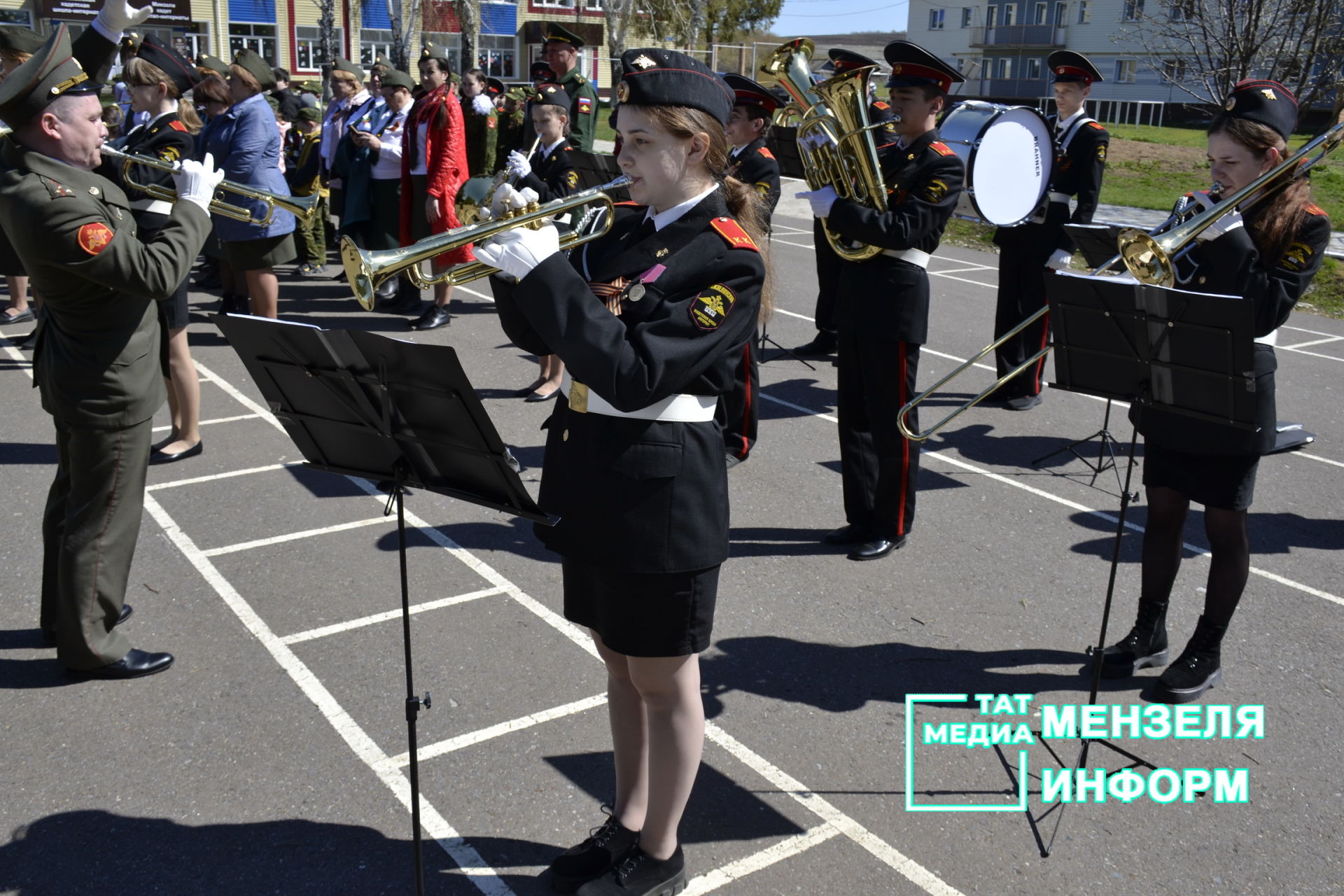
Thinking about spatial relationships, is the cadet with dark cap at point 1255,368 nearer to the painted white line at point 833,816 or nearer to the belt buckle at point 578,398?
the painted white line at point 833,816

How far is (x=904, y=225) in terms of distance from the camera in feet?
15.4

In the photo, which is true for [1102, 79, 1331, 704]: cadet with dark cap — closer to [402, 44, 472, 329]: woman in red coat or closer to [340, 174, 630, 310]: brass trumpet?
[340, 174, 630, 310]: brass trumpet

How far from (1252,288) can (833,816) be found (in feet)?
7.06

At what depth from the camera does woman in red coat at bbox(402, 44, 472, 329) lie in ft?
27.6

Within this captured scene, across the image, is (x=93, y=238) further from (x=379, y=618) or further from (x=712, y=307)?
(x=712, y=307)

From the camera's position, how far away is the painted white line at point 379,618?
13.6ft

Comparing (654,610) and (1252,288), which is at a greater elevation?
(1252,288)

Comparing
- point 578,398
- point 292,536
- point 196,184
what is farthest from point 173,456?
point 578,398

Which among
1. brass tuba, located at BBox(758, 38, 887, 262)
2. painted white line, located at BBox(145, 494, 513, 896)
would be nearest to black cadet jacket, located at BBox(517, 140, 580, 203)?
brass tuba, located at BBox(758, 38, 887, 262)

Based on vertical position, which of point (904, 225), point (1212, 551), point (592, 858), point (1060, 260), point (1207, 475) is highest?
point (904, 225)

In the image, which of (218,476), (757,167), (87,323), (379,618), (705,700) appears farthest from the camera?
(757,167)

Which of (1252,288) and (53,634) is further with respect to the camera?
(53,634)

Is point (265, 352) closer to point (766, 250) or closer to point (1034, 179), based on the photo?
point (766, 250)

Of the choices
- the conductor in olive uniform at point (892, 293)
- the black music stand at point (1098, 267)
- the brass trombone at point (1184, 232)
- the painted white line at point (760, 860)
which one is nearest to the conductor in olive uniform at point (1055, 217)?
the black music stand at point (1098, 267)
